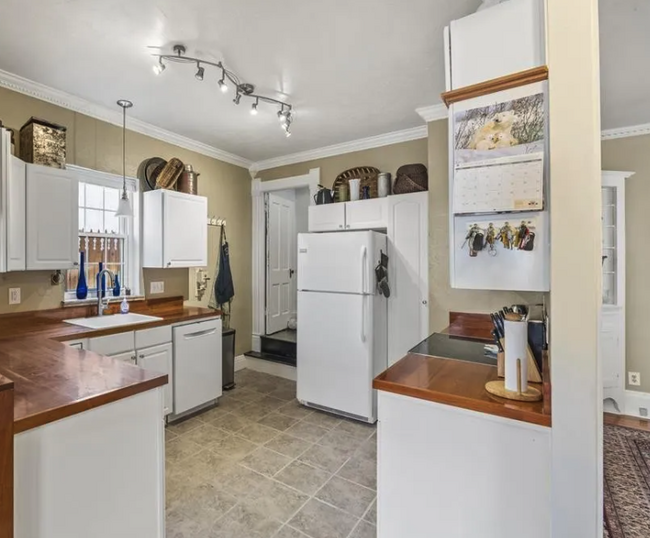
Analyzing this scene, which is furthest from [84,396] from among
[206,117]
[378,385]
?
[206,117]

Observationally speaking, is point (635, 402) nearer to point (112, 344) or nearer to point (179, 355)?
point (179, 355)

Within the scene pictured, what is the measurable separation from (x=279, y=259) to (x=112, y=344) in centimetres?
261

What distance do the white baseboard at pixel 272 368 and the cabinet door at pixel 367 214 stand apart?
1841 mm

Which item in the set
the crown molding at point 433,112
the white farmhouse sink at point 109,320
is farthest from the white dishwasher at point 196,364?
the crown molding at point 433,112

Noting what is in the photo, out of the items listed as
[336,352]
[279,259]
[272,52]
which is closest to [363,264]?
[336,352]

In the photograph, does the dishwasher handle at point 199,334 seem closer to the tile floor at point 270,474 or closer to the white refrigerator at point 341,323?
the tile floor at point 270,474

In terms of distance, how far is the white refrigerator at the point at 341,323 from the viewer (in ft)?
9.50

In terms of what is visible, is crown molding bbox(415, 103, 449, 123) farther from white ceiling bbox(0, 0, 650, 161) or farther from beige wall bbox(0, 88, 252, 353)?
beige wall bbox(0, 88, 252, 353)

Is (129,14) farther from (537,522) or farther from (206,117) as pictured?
(537,522)

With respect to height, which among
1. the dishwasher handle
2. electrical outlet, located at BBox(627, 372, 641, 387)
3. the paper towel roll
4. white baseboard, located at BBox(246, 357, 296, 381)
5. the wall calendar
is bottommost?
white baseboard, located at BBox(246, 357, 296, 381)

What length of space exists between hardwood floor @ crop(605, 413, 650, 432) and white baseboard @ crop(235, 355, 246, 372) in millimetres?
3768

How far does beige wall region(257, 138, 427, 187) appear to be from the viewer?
3377 mm

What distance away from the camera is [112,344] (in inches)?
94.4

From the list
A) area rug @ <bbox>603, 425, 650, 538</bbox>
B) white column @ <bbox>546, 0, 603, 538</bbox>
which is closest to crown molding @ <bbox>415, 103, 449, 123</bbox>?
white column @ <bbox>546, 0, 603, 538</bbox>
